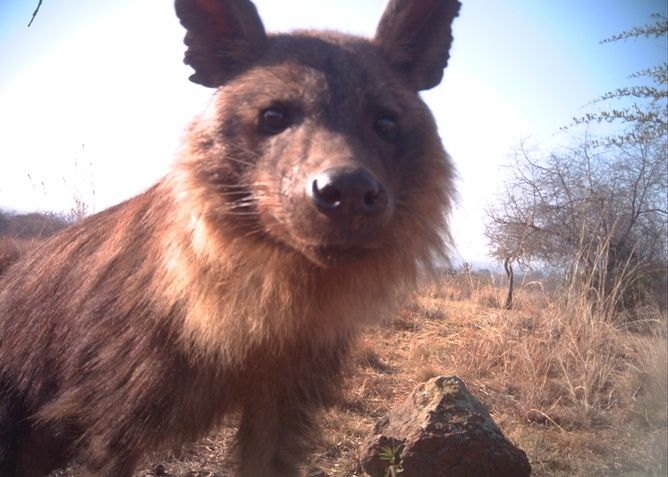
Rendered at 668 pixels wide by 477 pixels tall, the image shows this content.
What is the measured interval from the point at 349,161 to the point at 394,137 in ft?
2.32

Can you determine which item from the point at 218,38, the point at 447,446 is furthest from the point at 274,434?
the point at 218,38

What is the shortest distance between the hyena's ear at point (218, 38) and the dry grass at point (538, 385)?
73.7 inches

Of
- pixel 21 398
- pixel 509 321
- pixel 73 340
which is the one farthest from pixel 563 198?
pixel 21 398

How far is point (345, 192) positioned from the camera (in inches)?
76.6

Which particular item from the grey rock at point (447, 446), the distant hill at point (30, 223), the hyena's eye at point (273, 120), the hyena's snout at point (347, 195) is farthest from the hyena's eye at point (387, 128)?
the distant hill at point (30, 223)

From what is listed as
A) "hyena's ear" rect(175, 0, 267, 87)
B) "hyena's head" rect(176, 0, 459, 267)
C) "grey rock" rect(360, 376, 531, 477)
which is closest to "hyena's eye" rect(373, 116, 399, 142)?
"hyena's head" rect(176, 0, 459, 267)

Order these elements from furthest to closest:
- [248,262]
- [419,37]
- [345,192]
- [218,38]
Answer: [419,37] < [218,38] < [248,262] < [345,192]

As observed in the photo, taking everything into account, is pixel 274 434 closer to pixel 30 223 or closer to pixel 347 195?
pixel 347 195

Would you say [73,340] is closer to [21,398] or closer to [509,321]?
[21,398]

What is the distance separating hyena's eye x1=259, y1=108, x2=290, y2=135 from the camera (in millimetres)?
2523

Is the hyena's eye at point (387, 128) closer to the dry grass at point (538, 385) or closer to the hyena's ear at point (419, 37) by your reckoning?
the hyena's ear at point (419, 37)

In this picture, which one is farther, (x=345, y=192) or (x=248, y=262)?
(x=248, y=262)

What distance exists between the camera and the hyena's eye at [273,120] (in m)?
2.52

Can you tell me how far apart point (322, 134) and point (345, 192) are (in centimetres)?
50
